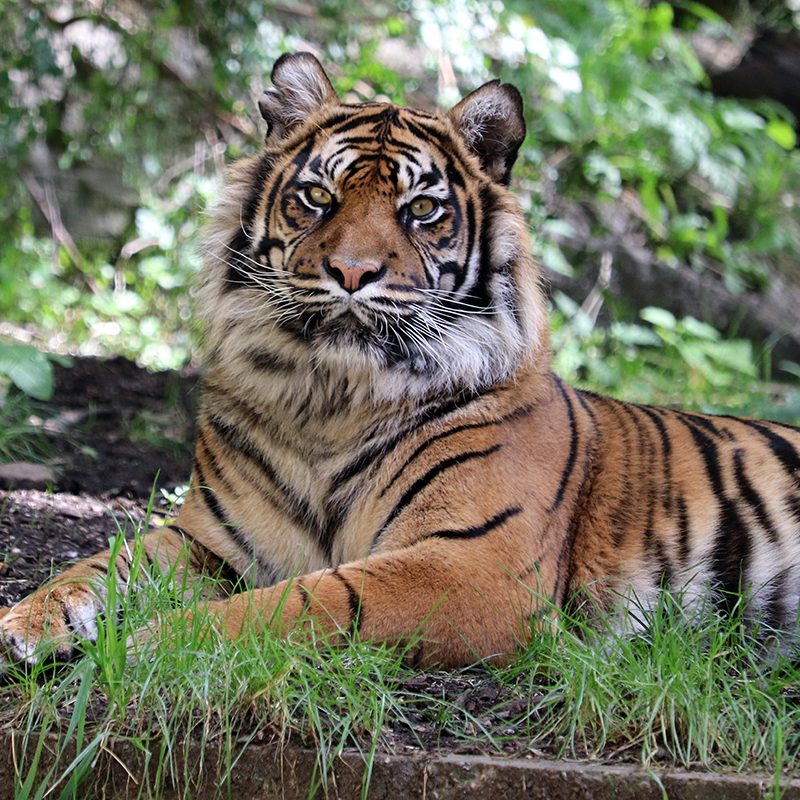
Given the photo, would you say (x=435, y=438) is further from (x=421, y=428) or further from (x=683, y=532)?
(x=683, y=532)

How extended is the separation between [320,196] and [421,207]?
A: 0.29m

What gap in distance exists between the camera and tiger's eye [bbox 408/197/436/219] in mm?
3221

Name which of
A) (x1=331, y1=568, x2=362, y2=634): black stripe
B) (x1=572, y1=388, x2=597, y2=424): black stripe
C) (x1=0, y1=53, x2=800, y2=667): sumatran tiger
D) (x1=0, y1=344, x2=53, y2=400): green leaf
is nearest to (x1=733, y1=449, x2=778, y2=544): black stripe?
(x1=0, y1=53, x2=800, y2=667): sumatran tiger

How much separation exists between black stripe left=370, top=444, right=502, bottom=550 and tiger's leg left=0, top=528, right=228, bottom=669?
0.54 m

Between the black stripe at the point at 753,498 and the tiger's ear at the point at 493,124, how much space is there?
1147 mm

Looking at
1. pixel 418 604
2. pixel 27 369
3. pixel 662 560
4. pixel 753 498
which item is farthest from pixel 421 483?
pixel 27 369

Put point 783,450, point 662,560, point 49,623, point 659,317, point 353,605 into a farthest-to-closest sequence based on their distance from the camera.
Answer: point 659,317
point 783,450
point 662,560
point 353,605
point 49,623

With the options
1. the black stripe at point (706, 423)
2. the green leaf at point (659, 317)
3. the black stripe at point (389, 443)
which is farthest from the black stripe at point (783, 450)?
the green leaf at point (659, 317)

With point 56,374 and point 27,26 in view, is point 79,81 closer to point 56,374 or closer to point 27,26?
point 27,26

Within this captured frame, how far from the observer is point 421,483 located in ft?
9.99

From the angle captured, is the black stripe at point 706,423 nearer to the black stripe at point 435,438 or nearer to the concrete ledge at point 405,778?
the black stripe at point 435,438

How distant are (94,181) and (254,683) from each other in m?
6.53

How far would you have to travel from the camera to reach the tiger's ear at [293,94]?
11.5ft

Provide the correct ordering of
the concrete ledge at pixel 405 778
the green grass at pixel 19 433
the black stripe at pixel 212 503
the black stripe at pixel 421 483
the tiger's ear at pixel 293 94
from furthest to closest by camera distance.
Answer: the green grass at pixel 19 433 < the tiger's ear at pixel 293 94 < the black stripe at pixel 212 503 < the black stripe at pixel 421 483 < the concrete ledge at pixel 405 778
